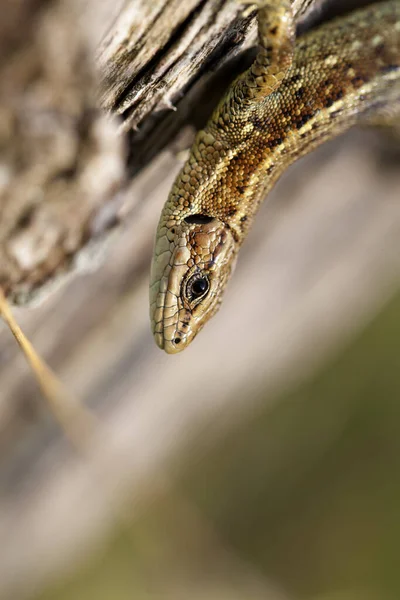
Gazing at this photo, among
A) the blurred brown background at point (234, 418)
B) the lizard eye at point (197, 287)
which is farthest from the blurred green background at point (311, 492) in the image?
the lizard eye at point (197, 287)

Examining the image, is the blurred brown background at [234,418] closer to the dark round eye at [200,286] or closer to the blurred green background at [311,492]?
the blurred green background at [311,492]

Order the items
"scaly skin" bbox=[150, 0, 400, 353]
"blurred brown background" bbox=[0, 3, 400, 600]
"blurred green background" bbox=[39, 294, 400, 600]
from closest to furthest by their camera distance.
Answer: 1. "scaly skin" bbox=[150, 0, 400, 353]
2. "blurred brown background" bbox=[0, 3, 400, 600]
3. "blurred green background" bbox=[39, 294, 400, 600]

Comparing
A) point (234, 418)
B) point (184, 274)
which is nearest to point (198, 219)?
point (184, 274)

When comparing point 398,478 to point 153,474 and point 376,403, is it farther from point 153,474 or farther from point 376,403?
point 153,474

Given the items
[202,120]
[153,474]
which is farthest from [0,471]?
[202,120]

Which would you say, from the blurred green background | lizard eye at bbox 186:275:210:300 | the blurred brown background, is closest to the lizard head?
lizard eye at bbox 186:275:210:300

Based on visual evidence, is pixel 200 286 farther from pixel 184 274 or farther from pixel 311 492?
pixel 311 492

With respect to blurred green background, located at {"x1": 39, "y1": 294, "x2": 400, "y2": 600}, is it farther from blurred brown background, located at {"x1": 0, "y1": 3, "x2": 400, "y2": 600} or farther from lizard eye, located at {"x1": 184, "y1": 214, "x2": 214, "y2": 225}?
lizard eye, located at {"x1": 184, "y1": 214, "x2": 214, "y2": 225}
